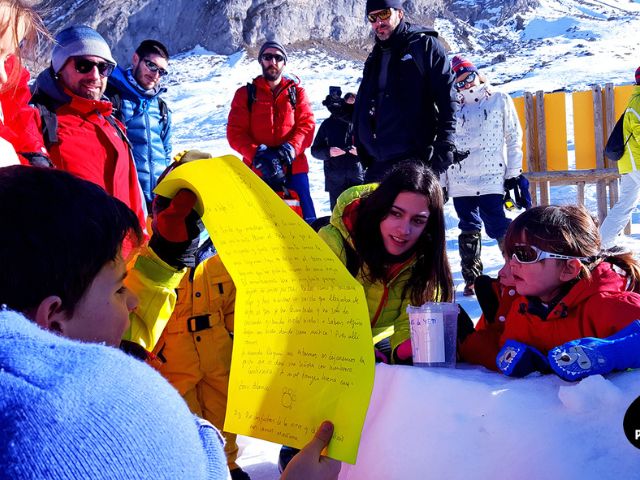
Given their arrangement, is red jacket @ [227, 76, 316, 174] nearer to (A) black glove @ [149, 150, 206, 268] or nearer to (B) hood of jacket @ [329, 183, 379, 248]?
(B) hood of jacket @ [329, 183, 379, 248]

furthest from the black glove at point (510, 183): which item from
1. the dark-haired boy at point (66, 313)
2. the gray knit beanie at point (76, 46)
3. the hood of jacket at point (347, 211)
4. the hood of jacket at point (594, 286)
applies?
the dark-haired boy at point (66, 313)

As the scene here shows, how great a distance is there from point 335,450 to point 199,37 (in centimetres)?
3699

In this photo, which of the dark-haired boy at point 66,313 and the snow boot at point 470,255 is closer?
the dark-haired boy at point 66,313

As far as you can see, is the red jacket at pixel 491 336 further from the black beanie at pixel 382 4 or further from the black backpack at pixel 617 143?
the black backpack at pixel 617 143

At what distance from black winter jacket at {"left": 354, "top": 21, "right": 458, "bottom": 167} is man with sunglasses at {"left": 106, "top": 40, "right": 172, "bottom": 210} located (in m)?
1.31

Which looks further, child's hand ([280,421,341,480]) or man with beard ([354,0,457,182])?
man with beard ([354,0,457,182])

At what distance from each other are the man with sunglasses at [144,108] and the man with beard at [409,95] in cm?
130

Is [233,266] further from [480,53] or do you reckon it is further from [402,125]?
[480,53]

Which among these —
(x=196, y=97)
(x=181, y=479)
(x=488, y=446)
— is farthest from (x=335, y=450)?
(x=196, y=97)

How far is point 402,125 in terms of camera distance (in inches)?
159

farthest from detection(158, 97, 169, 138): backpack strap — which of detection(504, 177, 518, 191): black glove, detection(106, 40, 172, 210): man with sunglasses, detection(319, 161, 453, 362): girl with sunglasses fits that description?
detection(504, 177, 518, 191): black glove

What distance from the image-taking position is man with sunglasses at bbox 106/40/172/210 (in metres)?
4.10

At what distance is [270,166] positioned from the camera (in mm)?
4750

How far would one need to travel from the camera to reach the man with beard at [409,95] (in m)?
4.03
